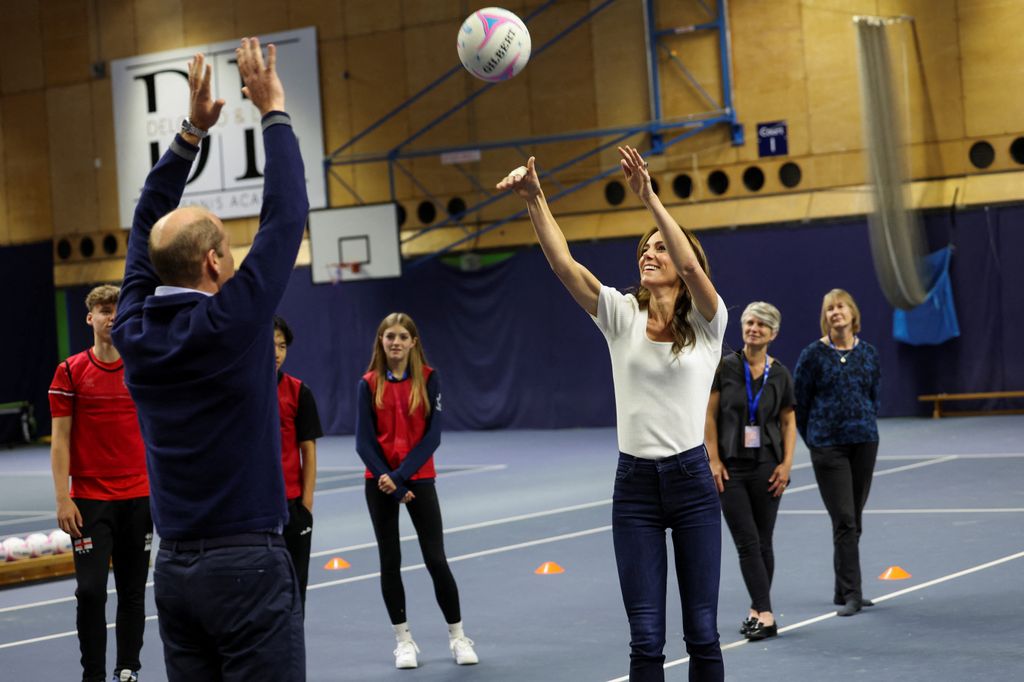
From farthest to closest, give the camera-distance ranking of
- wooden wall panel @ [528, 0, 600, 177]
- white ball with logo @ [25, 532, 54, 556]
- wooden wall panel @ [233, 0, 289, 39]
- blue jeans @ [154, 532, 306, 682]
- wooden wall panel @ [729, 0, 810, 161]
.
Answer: wooden wall panel @ [233, 0, 289, 39], wooden wall panel @ [528, 0, 600, 177], wooden wall panel @ [729, 0, 810, 161], white ball with logo @ [25, 532, 54, 556], blue jeans @ [154, 532, 306, 682]

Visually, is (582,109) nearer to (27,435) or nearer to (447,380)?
(447,380)

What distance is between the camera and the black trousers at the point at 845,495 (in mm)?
8219

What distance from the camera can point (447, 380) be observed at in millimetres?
25578

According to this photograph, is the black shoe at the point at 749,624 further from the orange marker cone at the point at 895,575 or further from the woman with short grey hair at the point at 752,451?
the orange marker cone at the point at 895,575

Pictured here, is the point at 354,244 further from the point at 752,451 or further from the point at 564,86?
the point at 752,451

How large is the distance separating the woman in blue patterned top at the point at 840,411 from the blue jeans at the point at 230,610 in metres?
5.43

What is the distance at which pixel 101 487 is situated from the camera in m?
6.73

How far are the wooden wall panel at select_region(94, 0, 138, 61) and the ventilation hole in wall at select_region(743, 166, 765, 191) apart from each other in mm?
13551

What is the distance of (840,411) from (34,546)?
6900 millimetres

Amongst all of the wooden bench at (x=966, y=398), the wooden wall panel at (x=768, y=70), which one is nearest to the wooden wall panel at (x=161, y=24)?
the wooden wall panel at (x=768, y=70)

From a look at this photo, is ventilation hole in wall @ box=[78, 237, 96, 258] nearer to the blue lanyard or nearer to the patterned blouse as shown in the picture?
the patterned blouse

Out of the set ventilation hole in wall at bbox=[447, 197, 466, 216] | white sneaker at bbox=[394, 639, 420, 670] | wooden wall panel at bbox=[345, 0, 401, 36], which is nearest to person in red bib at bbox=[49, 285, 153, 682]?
white sneaker at bbox=[394, 639, 420, 670]

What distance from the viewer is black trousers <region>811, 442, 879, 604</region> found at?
822cm

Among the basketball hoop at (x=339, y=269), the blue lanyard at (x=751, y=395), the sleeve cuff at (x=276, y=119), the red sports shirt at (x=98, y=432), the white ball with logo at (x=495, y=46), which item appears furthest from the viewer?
the basketball hoop at (x=339, y=269)
